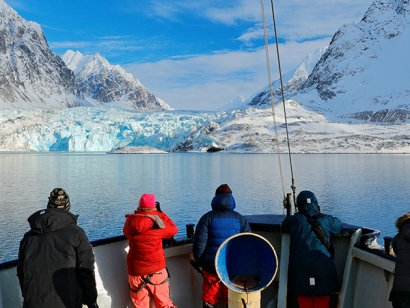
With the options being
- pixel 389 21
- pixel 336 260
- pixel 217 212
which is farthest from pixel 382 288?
pixel 389 21

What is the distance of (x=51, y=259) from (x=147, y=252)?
44.6 inches

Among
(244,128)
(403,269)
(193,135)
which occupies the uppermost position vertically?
(244,128)

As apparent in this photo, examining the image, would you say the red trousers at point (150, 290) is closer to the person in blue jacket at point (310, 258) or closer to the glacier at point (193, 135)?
the person in blue jacket at point (310, 258)

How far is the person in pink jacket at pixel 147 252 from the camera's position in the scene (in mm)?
3908

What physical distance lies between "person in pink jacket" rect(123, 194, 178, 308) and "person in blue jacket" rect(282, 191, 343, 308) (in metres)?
1.24

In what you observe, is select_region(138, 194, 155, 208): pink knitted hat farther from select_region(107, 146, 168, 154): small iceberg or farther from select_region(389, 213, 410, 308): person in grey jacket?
select_region(107, 146, 168, 154): small iceberg

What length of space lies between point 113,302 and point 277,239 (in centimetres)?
195

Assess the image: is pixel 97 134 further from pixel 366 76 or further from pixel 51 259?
pixel 366 76

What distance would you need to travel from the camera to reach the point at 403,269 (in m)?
3.09

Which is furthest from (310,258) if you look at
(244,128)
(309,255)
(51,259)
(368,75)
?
(368,75)

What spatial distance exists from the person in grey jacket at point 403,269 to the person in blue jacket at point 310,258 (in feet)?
2.47

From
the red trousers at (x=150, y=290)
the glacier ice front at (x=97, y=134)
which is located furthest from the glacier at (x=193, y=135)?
the red trousers at (x=150, y=290)

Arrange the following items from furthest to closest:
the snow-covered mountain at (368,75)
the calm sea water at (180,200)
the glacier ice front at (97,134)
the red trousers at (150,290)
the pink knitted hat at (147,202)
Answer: the snow-covered mountain at (368,75)
the glacier ice front at (97,134)
the calm sea water at (180,200)
the red trousers at (150,290)
the pink knitted hat at (147,202)

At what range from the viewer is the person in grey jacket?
3.07 m
